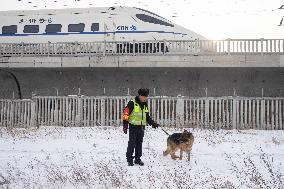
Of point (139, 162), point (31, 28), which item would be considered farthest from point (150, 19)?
point (139, 162)

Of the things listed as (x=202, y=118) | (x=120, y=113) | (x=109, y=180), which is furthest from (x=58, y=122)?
(x=109, y=180)

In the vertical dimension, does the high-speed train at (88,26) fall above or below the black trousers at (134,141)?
above

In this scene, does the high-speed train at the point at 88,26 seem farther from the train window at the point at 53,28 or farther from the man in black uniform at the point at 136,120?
the man in black uniform at the point at 136,120

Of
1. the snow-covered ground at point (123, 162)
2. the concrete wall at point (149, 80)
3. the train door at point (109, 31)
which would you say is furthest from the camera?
the train door at point (109, 31)

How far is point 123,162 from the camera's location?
7.98m

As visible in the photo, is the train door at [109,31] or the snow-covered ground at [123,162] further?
the train door at [109,31]

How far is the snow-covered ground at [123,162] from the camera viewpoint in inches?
230

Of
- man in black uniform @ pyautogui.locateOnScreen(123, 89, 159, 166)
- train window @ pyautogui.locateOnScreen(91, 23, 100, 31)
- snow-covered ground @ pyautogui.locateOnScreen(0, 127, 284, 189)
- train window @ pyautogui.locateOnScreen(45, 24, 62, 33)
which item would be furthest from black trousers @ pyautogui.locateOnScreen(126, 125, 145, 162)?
train window @ pyautogui.locateOnScreen(45, 24, 62, 33)

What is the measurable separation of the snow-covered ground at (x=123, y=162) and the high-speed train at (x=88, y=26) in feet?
19.6

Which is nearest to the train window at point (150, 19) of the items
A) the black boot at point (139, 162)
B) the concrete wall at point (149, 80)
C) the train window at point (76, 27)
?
the concrete wall at point (149, 80)

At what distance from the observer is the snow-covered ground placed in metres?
5.84

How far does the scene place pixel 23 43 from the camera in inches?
722

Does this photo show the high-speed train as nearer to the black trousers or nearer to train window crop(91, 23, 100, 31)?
train window crop(91, 23, 100, 31)

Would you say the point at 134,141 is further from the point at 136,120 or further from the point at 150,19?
the point at 150,19
